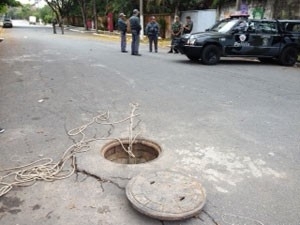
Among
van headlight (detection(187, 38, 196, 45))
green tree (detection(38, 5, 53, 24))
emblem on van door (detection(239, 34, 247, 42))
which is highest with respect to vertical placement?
emblem on van door (detection(239, 34, 247, 42))

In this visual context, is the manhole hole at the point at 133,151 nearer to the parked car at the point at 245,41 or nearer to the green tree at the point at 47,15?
the parked car at the point at 245,41

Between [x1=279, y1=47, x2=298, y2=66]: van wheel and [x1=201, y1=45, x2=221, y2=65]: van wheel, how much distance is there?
275cm

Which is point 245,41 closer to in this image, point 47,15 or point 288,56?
point 288,56

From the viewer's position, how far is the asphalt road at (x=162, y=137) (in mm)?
3131

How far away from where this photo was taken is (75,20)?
5788 centimetres

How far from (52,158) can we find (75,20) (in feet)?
188

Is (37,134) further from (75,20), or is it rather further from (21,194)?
(75,20)

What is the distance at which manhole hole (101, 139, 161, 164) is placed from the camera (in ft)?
14.8

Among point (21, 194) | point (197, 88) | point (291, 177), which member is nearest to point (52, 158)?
point (21, 194)

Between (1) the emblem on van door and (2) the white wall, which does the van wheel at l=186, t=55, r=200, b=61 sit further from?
(2) the white wall

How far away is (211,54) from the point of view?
12.4 meters

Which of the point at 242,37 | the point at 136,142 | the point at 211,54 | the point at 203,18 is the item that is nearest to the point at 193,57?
the point at 211,54

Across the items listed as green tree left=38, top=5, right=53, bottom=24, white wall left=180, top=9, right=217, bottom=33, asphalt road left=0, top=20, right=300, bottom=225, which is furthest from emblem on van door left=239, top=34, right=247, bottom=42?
green tree left=38, top=5, right=53, bottom=24

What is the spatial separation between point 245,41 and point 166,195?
10.6 m
